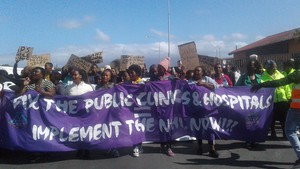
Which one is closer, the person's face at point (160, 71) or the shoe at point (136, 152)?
the shoe at point (136, 152)

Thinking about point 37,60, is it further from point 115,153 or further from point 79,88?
point 115,153

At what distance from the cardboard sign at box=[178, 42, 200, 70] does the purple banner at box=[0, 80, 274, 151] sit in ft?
6.91

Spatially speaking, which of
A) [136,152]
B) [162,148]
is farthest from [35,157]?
[162,148]

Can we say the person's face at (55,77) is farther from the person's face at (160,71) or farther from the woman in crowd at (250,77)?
the woman in crowd at (250,77)

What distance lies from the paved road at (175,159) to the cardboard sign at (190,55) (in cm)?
248

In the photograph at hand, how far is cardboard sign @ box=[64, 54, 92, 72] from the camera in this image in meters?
9.16

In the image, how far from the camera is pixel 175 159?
224 inches

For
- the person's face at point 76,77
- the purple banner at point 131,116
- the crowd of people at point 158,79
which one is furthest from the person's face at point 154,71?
the person's face at point 76,77

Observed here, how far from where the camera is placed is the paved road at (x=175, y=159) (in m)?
5.33

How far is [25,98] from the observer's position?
5652 mm

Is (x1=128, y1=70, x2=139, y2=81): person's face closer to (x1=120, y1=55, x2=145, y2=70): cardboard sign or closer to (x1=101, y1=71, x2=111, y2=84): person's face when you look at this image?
(x1=101, y1=71, x2=111, y2=84): person's face

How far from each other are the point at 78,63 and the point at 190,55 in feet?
10.5

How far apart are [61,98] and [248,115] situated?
3.48 meters

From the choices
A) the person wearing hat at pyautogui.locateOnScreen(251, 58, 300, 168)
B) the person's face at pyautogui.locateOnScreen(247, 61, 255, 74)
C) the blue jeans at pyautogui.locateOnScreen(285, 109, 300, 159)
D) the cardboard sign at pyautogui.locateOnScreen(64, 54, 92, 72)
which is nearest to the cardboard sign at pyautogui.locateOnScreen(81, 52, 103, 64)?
the cardboard sign at pyautogui.locateOnScreen(64, 54, 92, 72)
